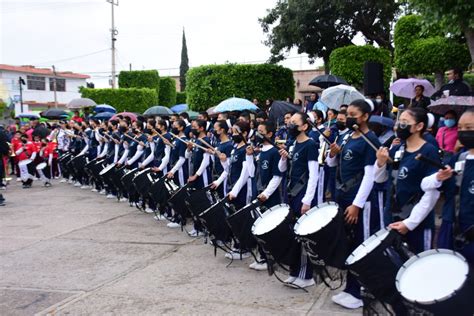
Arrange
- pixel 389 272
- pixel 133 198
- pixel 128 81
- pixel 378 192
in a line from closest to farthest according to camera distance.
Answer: pixel 389 272 → pixel 378 192 → pixel 133 198 → pixel 128 81

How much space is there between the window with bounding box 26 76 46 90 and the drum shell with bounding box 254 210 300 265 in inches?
2530

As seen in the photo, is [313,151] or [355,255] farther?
[313,151]

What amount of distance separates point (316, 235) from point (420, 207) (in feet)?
3.37

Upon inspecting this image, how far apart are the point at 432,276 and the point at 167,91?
131ft

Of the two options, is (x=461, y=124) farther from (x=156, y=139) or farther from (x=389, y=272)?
(x=156, y=139)

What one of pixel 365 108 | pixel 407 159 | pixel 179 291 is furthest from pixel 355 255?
pixel 179 291

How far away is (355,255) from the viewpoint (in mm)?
4332

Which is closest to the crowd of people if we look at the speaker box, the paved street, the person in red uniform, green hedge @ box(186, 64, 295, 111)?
the paved street

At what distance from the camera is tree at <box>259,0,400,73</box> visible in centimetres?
2247

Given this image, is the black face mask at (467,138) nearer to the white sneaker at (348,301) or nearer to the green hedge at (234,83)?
the white sneaker at (348,301)

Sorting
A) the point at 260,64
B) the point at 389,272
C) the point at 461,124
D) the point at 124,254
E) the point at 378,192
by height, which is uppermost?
the point at 260,64

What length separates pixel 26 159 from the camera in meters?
17.0

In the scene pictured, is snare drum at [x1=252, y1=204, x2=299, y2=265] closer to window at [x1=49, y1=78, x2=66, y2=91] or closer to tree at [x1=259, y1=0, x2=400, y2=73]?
tree at [x1=259, y1=0, x2=400, y2=73]

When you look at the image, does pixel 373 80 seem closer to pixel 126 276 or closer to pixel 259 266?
pixel 259 266
